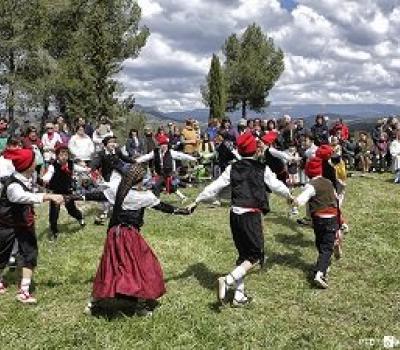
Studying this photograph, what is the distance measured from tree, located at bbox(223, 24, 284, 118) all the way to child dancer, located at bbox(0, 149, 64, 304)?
169ft

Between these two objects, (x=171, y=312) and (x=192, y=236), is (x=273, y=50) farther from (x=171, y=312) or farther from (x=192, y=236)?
(x=171, y=312)

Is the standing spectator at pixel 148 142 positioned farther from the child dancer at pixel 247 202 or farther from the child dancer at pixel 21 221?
the child dancer at pixel 247 202

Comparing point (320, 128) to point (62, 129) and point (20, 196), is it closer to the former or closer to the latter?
point (62, 129)

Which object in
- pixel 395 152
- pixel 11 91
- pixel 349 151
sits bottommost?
pixel 349 151

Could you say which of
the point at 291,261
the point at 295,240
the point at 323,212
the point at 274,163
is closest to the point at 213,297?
the point at 323,212

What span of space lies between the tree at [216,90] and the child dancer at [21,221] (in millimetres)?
45447

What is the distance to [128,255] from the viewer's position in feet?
24.8

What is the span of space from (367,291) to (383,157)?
1435cm

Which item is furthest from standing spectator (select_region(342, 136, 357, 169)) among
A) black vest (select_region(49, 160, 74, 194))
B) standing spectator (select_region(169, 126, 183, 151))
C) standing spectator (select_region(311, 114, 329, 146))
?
black vest (select_region(49, 160, 74, 194))

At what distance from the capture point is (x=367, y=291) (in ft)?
30.1

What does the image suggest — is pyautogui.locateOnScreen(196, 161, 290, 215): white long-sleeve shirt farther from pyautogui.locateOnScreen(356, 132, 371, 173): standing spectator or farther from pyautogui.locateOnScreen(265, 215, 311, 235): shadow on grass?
pyautogui.locateOnScreen(356, 132, 371, 173): standing spectator

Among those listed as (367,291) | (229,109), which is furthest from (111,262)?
(229,109)

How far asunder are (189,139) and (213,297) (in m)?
11.9

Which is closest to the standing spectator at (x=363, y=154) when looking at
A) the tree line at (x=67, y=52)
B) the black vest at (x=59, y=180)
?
the black vest at (x=59, y=180)
